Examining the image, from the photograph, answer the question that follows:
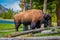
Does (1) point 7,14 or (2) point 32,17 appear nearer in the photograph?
(2) point 32,17

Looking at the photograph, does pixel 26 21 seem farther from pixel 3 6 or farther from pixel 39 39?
pixel 39 39

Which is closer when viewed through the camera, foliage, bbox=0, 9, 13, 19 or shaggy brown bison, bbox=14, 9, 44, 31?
shaggy brown bison, bbox=14, 9, 44, 31

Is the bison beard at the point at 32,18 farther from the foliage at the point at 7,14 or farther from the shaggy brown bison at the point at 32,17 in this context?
the foliage at the point at 7,14

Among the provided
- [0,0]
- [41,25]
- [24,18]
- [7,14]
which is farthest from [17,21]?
[7,14]

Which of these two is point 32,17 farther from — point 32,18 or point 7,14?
point 7,14

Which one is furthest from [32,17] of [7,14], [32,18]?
[7,14]

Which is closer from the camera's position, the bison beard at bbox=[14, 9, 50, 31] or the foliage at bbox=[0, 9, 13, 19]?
the bison beard at bbox=[14, 9, 50, 31]

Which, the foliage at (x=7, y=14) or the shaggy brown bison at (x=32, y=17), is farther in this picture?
the foliage at (x=7, y=14)

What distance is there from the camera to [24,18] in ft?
29.8

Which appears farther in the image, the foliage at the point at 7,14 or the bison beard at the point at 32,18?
the foliage at the point at 7,14

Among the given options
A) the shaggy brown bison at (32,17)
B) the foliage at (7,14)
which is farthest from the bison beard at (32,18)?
the foliage at (7,14)

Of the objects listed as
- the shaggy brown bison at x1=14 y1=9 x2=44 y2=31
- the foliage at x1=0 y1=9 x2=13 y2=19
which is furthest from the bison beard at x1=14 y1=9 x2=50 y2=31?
the foliage at x1=0 y1=9 x2=13 y2=19

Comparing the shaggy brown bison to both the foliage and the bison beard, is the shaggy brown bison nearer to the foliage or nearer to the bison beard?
the bison beard

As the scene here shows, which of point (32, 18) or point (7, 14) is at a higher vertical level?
point (32, 18)
